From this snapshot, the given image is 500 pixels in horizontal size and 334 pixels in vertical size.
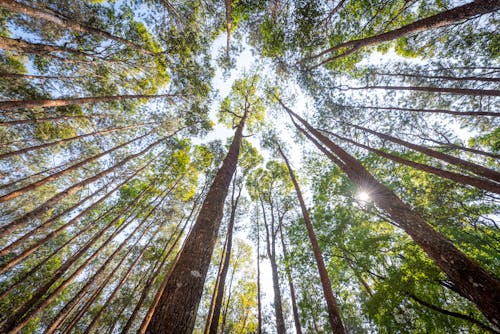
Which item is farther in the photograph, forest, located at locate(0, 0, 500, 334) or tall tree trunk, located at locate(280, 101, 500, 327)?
forest, located at locate(0, 0, 500, 334)

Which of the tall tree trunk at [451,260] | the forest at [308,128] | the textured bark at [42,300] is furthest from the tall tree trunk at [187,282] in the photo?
the textured bark at [42,300]

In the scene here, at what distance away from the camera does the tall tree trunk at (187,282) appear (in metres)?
1.63

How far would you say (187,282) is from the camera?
2.03 metres

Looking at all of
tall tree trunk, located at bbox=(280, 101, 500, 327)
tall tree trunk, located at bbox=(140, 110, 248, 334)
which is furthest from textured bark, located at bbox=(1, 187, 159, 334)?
tall tree trunk, located at bbox=(280, 101, 500, 327)

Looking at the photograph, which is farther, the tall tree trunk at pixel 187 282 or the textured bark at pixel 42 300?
the textured bark at pixel 42 300

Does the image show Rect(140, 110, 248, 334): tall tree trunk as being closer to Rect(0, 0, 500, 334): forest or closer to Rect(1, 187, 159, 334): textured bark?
Rect(0, 0, 500, 334): forest

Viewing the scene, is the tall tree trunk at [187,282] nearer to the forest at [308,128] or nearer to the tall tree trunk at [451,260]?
the forest at [308,128]

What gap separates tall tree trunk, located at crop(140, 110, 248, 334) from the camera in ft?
5.36

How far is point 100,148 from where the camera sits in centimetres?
1102

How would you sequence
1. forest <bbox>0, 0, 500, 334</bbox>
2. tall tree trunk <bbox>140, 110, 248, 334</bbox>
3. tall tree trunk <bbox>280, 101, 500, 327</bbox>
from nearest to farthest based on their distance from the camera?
tall tree trunk <bbox>140, 110, 248, 334</bbox>
tall tree trunk <bbox>280, 101, 500, 327</bbox>
forest <bbox>0, 0, 500, 334</bbox>

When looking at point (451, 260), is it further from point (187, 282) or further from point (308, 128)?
point (308, 128)

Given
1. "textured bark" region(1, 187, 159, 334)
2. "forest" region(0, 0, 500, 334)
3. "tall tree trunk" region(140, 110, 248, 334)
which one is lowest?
"tall tree trunk" region(140, 110, 248, 334)

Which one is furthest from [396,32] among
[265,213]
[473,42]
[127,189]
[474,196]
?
[127,189]

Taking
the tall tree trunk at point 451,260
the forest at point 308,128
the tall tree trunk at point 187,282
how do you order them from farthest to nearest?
1. the forest at point 308,128
2. the tall tree trunk at point 451,260
3. the tall tree trunk at point 187,282
